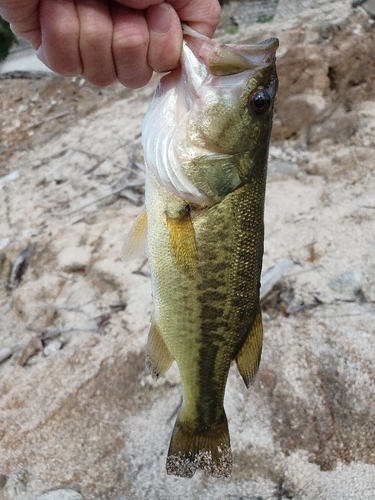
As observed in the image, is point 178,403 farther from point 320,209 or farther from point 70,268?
point 320,209

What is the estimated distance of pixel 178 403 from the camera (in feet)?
8.28

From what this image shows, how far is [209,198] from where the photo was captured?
4.84ft

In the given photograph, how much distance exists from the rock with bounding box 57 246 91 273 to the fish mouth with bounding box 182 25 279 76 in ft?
7.44

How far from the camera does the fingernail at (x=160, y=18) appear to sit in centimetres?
130

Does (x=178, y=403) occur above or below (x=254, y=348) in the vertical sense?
below

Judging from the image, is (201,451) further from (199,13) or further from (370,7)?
(370,7)

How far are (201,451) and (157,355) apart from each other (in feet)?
1.31

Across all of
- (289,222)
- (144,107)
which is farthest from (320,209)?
(144,107)

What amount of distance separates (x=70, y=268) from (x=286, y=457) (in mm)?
1924

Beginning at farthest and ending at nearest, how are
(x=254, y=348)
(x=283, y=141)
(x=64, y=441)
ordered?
1. (x=283, y=141)
2. (x=64, y=441)
3. (x=254, y=348)

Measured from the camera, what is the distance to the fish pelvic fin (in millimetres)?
1798

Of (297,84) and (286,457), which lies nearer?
(286,457)

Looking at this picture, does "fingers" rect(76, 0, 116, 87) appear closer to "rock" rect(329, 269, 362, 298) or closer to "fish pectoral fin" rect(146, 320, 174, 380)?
"fish pectoral fin" rect(146, 320, 174, 380)

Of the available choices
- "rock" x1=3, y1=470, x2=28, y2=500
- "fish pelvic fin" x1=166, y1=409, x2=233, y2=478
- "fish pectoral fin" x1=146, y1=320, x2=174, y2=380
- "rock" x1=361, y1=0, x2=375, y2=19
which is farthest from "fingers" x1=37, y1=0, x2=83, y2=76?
"rock" x1=361, y1=0, x2=375, y2=19
